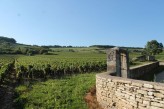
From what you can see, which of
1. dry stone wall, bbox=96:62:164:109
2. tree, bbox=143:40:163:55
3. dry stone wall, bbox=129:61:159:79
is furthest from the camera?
tree, bbox=143:40:163:55

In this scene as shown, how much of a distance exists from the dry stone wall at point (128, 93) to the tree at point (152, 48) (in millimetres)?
71961

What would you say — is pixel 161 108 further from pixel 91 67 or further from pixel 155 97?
pixel 91 67

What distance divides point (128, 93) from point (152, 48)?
7561cm

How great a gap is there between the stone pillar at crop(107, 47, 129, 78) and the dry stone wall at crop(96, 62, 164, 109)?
3.76 meters

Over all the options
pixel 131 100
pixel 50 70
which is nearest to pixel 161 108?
pixel 131 100

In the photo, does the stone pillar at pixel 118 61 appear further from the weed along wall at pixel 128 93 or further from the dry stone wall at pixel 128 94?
the dry stone wall at pixel 128 94

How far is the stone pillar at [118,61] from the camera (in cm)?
1695

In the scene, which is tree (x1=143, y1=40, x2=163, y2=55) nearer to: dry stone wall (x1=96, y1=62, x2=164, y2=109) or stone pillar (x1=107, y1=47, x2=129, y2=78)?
stone pillar (x1=107, y1=47, x2=129, y2=78)

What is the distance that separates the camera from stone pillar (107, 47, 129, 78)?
1695cm

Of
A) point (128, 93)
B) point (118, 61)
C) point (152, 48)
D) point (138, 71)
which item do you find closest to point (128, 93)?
point (128, 93)

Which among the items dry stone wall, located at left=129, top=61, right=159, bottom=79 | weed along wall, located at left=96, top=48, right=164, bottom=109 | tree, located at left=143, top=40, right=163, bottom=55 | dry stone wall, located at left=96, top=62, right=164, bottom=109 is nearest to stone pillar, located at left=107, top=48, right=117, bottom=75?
weed along wall, located at left=96, top=48, right=164, bottom=109

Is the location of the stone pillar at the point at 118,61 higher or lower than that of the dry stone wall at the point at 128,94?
higher

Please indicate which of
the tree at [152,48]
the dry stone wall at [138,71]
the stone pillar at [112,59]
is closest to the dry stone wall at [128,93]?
the stone pillar at [112,59]

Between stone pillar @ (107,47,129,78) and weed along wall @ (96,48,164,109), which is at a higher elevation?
stone pillar @ (107,47,129,78)
